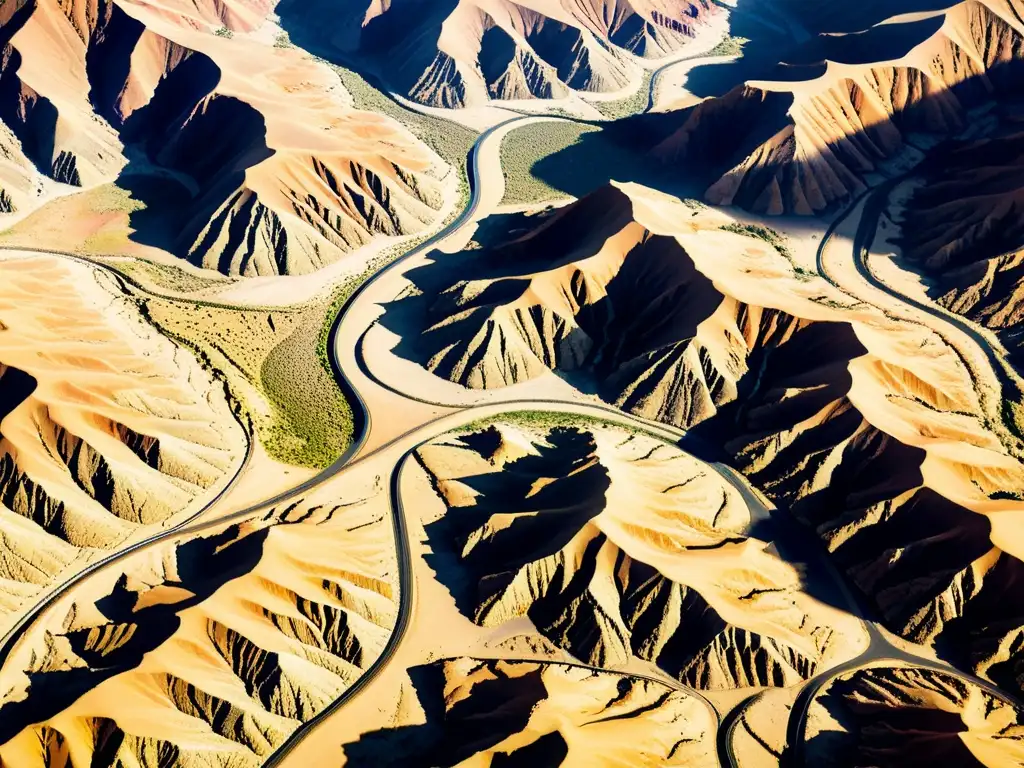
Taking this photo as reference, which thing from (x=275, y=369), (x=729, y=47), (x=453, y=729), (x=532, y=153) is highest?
(x=729, y=47)

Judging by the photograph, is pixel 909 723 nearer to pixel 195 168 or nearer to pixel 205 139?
pixel 195 168

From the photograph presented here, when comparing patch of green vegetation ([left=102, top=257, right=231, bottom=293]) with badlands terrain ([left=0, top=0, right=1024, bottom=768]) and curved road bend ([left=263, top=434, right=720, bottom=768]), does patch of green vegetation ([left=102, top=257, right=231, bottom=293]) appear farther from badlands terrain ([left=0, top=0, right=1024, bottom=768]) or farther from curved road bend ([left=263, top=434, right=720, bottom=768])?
curved road bend ([left=263, top=434, right=720, bottom=768])

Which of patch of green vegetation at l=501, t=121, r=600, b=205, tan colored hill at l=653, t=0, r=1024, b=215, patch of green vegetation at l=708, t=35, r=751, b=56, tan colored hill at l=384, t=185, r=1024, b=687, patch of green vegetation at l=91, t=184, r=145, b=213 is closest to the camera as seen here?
tan colored hill at l=384, t=185, r=1024, b=687

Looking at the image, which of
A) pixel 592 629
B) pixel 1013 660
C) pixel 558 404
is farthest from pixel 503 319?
pixel 1013 660

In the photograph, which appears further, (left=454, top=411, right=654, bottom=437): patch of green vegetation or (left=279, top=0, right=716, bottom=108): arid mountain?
(left=279, top=0, right=716, bottom=108): arid mountain

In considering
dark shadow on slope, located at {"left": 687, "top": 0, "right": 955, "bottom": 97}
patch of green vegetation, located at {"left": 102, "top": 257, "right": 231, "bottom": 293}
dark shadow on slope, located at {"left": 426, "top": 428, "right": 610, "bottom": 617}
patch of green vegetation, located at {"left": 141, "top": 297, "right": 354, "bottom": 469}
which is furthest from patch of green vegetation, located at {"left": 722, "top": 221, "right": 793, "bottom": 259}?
patch of green vegetation, located at {"left": 102, "top": 257, "right": 231, "bottom": 293}

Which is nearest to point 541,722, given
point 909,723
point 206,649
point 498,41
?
point 206,649

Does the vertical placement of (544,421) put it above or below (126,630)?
above
